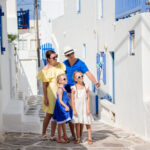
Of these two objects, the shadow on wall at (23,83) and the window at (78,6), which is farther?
the shadow on wall at (23,83)

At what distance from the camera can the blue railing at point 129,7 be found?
7.71 metres

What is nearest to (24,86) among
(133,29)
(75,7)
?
(75,7)

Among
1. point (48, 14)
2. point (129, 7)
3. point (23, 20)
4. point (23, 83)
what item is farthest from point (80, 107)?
point (48, 14)

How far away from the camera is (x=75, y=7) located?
17750mm

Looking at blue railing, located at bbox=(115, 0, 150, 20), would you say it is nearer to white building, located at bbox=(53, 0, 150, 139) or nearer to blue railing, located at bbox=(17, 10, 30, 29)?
white building, located at bbox=(53, 0, 150, 139)

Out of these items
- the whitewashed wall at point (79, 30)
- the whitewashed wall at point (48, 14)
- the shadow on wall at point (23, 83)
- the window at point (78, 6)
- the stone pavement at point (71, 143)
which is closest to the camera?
the stone pavement at point (71, 143)

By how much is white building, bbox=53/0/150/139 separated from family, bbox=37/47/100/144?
1503 mm

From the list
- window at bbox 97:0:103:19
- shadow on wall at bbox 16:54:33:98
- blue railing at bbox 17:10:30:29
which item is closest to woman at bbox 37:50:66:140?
window at bbox 97:0:103:19

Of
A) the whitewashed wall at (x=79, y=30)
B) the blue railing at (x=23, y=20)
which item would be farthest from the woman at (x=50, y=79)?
the blue railing at (x=23, y=20)

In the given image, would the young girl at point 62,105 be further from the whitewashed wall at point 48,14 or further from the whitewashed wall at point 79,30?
the whitewashed wall at point 48,14

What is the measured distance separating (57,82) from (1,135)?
4.89ft

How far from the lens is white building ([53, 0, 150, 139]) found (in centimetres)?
717

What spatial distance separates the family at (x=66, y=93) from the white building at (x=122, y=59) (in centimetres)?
150

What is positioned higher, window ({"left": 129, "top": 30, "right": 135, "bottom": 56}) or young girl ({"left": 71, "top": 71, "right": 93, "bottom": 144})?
window ({"left": 129, "top": 30, "right": 135, "bottom": 56})
